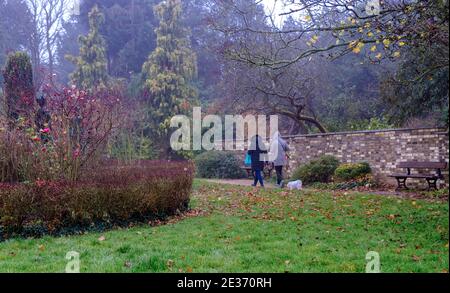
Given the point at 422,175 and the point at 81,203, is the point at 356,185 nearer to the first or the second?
the point at 422,175

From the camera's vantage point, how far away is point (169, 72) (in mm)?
24391

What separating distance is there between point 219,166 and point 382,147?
703cm

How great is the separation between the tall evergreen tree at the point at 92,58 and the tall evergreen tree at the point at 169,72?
2.99 metres

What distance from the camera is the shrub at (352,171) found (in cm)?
1312

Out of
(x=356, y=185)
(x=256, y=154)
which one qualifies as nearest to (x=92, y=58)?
(x=256, y=154)

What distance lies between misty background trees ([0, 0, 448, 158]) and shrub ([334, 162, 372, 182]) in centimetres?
190

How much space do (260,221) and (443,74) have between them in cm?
636

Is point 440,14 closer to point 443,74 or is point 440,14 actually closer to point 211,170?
point 443,74

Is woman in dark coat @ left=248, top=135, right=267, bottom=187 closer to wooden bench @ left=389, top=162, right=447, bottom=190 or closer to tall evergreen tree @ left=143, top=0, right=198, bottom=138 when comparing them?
wooden bench @ left=389, top=162, right=447, bottom=190

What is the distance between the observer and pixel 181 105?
78.3ft

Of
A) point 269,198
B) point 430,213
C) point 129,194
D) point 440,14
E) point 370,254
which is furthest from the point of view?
point 269,198

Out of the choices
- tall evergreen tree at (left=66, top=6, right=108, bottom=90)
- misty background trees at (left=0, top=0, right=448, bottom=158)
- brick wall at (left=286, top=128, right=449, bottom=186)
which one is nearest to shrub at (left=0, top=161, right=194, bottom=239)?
misty background trees at (left=0, top=0, right=448, bottom=158)

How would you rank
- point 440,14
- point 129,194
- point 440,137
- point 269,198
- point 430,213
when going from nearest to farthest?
point 440,14 < point 129,194 < point 430,213 < point 269,198 < point 440,137

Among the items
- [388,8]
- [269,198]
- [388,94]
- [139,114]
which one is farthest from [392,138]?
[139,114]
